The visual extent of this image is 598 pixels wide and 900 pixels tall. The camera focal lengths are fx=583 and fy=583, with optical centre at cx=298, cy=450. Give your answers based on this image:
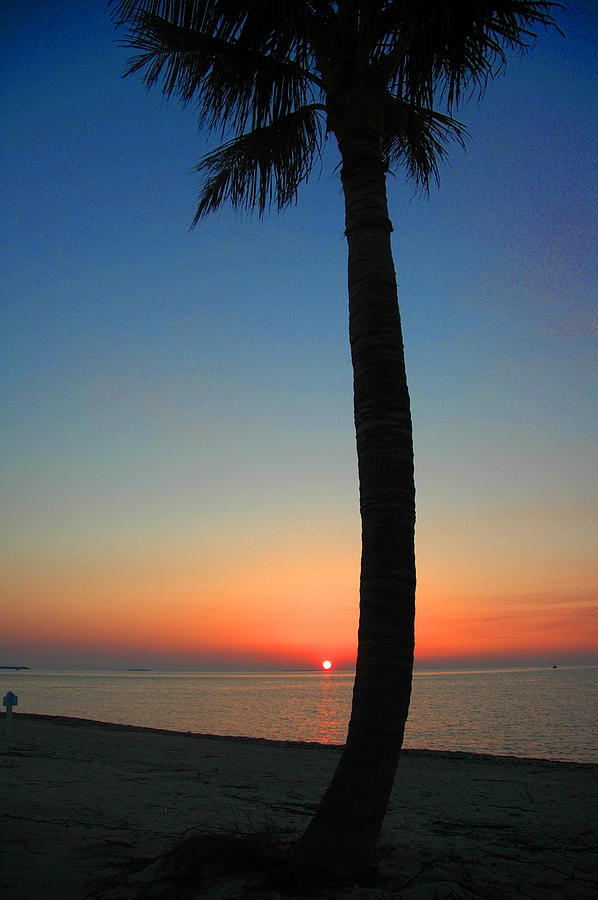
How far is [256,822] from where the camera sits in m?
6.47

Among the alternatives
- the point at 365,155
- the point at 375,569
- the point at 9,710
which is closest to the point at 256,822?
the point at 375,569

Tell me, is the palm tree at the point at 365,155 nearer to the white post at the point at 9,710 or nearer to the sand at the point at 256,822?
the sand at the point at 256,822

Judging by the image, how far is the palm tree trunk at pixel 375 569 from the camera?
13.5 feet

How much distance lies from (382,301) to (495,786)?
29.5 feet

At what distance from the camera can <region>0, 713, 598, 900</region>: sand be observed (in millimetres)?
4102

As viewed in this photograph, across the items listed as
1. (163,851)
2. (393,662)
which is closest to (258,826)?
(163,851)

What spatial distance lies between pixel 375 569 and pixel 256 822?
3996 millimetres

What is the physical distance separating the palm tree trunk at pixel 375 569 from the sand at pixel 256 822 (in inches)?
15.9

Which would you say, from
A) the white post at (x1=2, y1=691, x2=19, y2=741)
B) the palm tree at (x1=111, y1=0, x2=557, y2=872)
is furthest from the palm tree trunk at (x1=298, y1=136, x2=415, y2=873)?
the white post at (x1=2, y1=691, x2=19, y2=741)

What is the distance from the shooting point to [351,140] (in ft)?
17.9

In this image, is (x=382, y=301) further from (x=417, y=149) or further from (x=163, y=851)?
(x=163, y=851)

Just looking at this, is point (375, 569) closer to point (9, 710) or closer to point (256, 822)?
point (256, 822)

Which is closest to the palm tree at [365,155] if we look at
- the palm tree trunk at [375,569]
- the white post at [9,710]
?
the palm tree trunk at [375,569]

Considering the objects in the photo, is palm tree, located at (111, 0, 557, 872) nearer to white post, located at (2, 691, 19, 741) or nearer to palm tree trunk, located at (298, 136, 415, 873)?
palm tree trunk, located at (298, 136, 415, 873)
